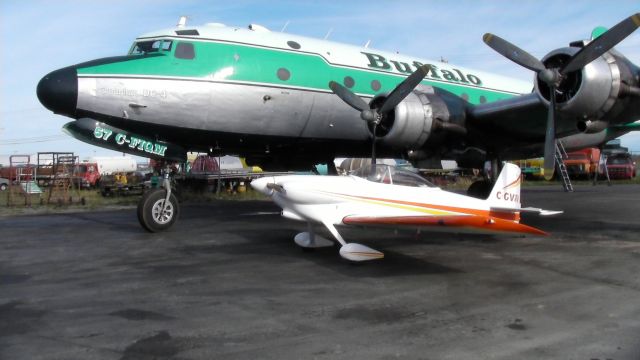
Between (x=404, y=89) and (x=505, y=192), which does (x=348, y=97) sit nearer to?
(x=404, y=89)

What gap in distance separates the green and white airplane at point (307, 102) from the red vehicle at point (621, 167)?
28.5 meters

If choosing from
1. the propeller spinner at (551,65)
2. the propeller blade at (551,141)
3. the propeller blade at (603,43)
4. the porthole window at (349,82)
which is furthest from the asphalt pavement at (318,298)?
the porthole window at (349,82)

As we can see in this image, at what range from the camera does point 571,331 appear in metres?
4.78

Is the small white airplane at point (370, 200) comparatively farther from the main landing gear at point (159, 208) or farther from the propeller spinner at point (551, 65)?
the main landing gear at point (159, 208)

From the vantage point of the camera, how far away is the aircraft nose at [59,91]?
9.79 m

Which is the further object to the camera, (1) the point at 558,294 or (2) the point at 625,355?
(1) the point at 558,294

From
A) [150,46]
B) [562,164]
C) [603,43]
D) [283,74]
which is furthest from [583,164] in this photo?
[150,46]

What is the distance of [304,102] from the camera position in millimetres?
12320

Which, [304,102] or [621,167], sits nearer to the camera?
[304,102]

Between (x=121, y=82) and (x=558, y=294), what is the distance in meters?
8.15

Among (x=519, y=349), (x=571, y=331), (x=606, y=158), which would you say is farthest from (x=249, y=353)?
(x=606, y=158)

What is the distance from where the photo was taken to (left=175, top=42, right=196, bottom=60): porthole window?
11.1 meters

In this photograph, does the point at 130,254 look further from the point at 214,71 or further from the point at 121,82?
the point at 214,71

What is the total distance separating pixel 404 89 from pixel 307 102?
2.30 metres
